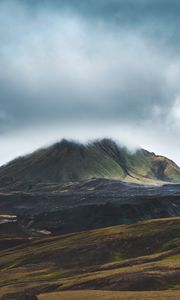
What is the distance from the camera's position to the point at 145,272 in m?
130

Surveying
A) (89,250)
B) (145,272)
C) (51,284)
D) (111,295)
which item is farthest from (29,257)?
(111,295)

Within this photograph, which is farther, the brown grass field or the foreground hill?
the foreground hill

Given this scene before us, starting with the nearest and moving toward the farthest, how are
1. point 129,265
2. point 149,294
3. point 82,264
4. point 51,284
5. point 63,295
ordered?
1. point 149,294
2. point 63,295
3. point 51,284
4. point 129,265
5. point 82,264

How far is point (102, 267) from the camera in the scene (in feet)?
509

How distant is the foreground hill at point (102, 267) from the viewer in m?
124

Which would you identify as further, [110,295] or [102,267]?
[102,267]

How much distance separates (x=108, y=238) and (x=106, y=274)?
59679mm

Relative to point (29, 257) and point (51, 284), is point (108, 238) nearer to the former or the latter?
point (29, 257)

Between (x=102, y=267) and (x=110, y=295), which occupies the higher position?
(x=102, y=267)

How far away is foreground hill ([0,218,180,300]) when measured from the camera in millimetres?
123750

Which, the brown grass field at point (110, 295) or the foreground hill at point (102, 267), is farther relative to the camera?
the foreground hill at point (102, 267)

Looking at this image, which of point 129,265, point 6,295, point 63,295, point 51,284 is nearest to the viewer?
point 63,295

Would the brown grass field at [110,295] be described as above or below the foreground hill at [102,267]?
below

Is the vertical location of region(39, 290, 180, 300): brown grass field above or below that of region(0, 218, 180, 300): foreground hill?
below
